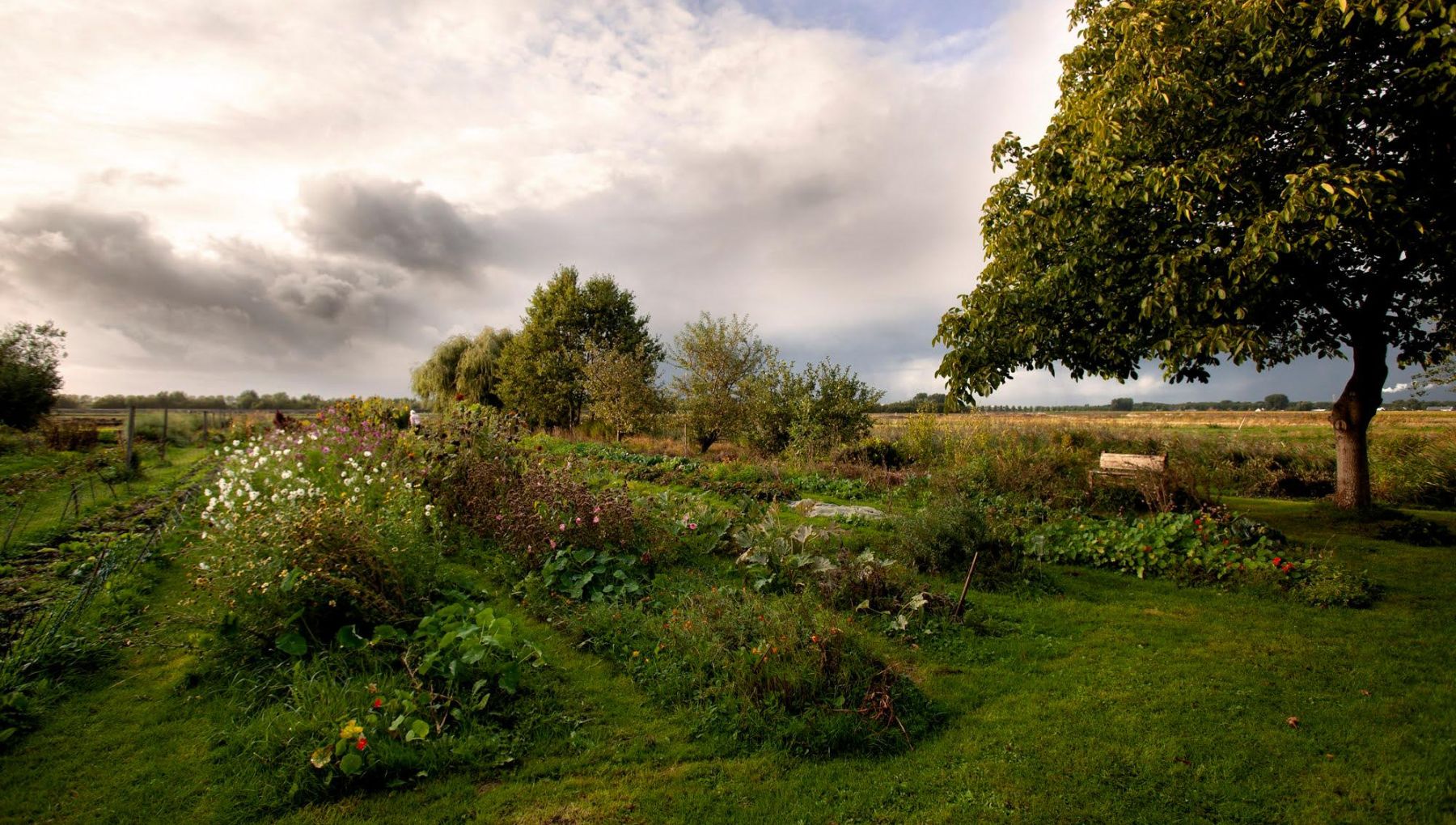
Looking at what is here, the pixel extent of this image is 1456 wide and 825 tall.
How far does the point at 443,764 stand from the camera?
3271 millimetres

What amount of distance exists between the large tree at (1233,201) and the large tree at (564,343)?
19.8 m

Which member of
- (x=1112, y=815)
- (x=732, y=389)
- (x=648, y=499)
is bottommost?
(x=1112, y=815)

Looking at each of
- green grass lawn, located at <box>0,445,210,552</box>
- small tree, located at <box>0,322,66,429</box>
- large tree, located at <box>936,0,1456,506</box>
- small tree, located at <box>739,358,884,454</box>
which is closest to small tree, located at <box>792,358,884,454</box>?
small tree, located at <box>739,358,884,454</box>

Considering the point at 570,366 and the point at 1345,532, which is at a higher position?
the point at 570,366

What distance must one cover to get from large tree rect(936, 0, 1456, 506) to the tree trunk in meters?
0.03

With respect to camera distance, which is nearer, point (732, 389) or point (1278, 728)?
point (1278, 728)

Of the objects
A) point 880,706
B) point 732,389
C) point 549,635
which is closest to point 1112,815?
point 880,706

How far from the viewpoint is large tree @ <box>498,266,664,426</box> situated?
28.0m

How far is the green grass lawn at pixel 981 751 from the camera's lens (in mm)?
3014

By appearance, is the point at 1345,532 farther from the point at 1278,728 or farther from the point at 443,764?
the point at 443,764

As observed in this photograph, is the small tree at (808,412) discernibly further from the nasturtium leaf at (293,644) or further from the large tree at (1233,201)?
the nasturtium leaf at (293,644)

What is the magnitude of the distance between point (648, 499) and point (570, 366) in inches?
852

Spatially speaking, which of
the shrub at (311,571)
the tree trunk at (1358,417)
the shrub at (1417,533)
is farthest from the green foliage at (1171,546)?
the shrub at (311,571)

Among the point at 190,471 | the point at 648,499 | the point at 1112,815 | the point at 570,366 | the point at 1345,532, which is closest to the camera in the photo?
the point at 1112,815
